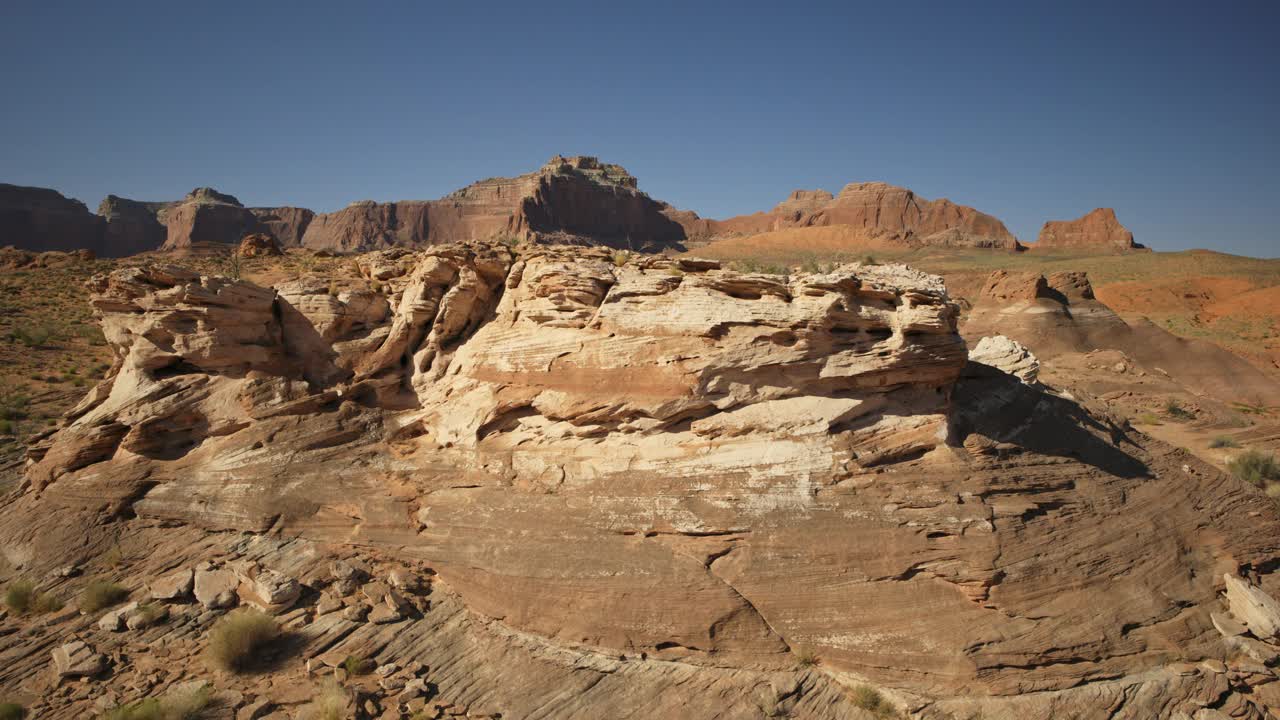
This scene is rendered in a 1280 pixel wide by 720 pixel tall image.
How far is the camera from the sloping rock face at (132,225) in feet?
283

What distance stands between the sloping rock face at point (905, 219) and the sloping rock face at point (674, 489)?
7769 cm

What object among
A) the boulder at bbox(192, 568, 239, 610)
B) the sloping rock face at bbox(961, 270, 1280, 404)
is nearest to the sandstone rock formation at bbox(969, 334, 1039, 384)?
the sloping rock face at bbox(961, 270, 1280, 404)

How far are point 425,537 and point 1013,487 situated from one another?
28.5 ft

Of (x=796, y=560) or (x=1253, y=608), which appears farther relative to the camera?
(x=1253, y=608)

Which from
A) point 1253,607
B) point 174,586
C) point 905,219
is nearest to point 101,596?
point 174,586

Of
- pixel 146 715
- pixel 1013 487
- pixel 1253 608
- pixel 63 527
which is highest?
pixel 1013 487

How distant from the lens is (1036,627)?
283 inches

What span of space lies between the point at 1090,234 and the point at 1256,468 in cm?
8714

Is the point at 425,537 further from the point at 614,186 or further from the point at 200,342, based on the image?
the point at 614,186

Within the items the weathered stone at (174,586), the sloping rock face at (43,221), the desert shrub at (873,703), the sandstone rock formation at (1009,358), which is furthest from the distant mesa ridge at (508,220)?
the desert shrub at (873,703)

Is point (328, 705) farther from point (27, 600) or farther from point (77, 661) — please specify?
point (27, 600)

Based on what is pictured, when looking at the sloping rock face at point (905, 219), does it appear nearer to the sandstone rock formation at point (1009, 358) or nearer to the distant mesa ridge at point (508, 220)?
the distant mesa ridge at point (508, 220)

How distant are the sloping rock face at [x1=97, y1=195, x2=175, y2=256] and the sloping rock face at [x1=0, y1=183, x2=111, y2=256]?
369 centimetres

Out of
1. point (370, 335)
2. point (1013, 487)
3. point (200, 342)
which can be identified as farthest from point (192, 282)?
point (1013, 487)
